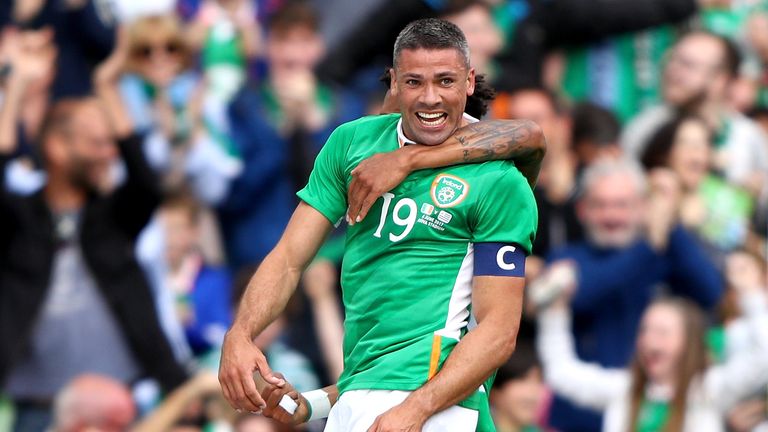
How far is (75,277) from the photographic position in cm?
1024

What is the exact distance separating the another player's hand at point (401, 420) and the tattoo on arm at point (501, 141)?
3.03ft

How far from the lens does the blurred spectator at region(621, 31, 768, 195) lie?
44.2ft

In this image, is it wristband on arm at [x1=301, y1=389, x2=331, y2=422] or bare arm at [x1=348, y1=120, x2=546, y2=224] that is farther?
wristband on arm at [x1=301, y1=389, x2=331, y2=422]

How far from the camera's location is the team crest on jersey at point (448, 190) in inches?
249

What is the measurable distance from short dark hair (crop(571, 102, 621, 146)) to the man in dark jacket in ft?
11.7

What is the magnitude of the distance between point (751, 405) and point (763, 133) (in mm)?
4082

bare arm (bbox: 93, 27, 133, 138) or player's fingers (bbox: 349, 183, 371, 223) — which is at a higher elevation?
player's fingers (bbox: 349, 183, 371, 223)

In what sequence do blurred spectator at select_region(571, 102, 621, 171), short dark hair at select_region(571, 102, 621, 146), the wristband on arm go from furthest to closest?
1. short dark hair at select_region(571, 102, 621, 146)
2. blurred spectator at select_region(571, 102, 621, 171)
3. the wristband on arm

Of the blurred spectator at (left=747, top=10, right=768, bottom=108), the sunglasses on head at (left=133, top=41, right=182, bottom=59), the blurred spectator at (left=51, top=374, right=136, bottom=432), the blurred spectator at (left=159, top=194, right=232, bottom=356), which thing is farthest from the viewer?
the blurred spectator at (left=747, top=10, right=768, bottom=108)

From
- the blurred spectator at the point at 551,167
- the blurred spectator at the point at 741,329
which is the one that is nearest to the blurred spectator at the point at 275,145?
the blurred spectator at the point at 551,167

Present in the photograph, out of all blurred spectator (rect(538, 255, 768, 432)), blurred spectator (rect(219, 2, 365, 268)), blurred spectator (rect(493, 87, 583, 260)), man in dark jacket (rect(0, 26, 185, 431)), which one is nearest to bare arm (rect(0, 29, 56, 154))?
man in dark jacket (rect(0, 26, 185, 431))

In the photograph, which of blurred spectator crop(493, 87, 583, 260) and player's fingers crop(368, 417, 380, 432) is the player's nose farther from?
blurred spectator crop(493, 87, 583, 260)

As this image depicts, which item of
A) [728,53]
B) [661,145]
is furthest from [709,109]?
[661,145]

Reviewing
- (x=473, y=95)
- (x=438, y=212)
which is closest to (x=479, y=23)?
(x=473, y=95)
